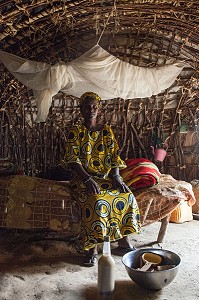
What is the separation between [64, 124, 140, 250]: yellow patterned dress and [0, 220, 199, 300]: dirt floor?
26 cm

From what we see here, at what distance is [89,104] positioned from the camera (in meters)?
2.70

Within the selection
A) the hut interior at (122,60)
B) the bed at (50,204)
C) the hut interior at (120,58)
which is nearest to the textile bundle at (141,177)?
the bed at (50,204)

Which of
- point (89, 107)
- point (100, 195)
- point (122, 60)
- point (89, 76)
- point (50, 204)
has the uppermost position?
point (122, 60)

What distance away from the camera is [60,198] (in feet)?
8.93

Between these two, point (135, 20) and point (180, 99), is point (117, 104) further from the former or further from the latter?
point (135, 20)

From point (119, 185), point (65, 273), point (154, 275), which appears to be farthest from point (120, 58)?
point (154, 275)

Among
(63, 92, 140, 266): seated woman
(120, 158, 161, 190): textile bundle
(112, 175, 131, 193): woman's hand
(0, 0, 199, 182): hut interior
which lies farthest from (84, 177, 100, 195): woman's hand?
(0, 0, 199, 182): hut interior

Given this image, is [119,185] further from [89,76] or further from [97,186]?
[89,76]

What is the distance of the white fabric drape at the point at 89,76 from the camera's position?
2828 millimetres

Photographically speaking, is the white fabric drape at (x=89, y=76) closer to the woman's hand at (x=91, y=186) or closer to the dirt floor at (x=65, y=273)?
the woman's hand at (x=91, y=186)

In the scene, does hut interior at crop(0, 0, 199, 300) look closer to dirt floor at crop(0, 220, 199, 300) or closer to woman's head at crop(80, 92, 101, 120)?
dirt floor at crop(0, 220, 199, 300)

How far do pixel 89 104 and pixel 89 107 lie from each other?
0.08 ft

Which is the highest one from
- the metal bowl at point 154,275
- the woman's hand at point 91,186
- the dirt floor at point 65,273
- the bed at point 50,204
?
the woman's hand at point 91,186

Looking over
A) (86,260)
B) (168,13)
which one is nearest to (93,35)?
(168,13)
